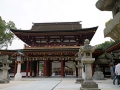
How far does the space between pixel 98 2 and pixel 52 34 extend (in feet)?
55.0

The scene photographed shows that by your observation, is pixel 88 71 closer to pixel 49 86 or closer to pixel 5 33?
pixel 49 86

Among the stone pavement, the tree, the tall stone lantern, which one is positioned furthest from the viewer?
the tree

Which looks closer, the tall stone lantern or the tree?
the tall stone lantern

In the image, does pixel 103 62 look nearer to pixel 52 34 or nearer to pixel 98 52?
pixel 98 52

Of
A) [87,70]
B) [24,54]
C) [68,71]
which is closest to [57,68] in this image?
[68,71]

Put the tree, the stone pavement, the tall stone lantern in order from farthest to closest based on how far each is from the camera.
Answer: the tree < the stone pavement < the tall stone lantern

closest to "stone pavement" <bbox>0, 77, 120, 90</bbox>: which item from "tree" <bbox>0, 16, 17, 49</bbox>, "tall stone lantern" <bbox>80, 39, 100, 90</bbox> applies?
"tall stone lantern" <bbox>80, 39, 100, 90</bbox>

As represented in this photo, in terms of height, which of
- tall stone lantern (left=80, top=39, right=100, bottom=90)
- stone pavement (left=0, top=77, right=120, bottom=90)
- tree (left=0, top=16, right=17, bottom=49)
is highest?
tree (left=0, top=16, right=17, bottom=49)

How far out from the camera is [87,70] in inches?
298

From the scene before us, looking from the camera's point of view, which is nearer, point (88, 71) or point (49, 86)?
point (88, 71)

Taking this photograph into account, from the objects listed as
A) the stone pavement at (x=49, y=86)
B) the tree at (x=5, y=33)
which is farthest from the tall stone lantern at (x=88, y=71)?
the tree at (x=5, y=33)

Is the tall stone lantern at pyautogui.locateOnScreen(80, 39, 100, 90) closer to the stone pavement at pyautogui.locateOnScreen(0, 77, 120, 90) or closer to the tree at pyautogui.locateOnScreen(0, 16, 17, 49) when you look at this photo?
the stone pavement at pyautogui.locateOnScreen(0, 77, 120, 90)

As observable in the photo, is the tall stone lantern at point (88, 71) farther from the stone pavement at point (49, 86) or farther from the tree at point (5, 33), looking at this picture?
the tree at point (5, 33)

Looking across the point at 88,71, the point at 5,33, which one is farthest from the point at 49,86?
the point at 5,33
